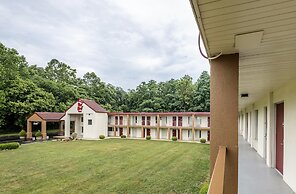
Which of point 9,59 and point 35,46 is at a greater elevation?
→ point 35,46

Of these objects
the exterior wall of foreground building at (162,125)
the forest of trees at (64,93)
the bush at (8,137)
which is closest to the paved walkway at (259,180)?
the exterior wall of foreground building at (162,125)

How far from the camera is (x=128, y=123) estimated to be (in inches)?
930

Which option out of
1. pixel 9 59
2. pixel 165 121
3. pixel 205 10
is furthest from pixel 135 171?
pixel 9 59

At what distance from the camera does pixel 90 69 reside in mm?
50469

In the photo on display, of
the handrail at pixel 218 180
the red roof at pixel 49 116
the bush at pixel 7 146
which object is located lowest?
the bush at pixel 7 146

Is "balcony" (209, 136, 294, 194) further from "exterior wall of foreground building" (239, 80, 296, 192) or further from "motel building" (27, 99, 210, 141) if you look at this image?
"motel building" (27, 99, 210, 141)

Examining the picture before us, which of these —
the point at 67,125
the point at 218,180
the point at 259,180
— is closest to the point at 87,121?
the point at 67,125

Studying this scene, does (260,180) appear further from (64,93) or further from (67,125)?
(64,93)

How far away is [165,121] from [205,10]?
21.2m

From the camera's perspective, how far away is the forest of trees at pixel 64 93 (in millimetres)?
23172

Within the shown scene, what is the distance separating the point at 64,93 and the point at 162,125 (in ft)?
52.0

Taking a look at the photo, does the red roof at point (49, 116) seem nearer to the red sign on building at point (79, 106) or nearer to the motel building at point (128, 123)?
the motel building at point (128, 123)

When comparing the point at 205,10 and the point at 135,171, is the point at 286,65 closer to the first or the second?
the point at 205,10

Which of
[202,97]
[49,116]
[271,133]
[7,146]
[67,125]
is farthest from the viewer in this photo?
[202,97]
